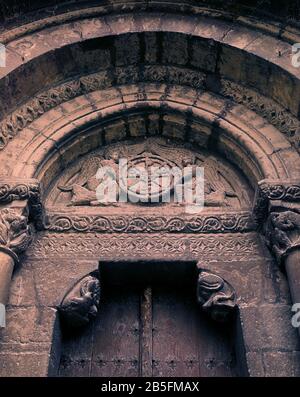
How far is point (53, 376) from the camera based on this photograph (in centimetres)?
458

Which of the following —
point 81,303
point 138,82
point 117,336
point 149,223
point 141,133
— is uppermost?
point 138,82

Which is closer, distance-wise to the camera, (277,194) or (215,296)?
(215,296)

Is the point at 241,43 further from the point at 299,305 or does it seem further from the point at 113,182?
the point at 299,305

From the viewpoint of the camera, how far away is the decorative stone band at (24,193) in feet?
16.9

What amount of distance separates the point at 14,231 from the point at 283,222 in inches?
103

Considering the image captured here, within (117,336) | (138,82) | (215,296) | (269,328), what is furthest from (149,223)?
(138,82)

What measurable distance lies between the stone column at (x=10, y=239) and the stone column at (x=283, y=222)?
7.86 ft

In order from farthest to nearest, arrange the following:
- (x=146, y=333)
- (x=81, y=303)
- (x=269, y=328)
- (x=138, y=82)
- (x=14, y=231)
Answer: (x=138, y=82) → (x=146, y=333) → (x=14, y=231) → (x=81, y=303) → (x=269, y=328)

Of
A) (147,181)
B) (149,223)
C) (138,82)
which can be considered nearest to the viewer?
(149,223)

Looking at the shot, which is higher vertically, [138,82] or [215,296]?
[138,82]

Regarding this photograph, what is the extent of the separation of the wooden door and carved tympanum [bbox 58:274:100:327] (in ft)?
0.85

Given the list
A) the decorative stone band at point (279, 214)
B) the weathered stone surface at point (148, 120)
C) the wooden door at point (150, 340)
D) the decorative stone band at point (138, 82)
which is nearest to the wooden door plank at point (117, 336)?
the wooden door at point (150, 340)

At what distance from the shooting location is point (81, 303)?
4848 mm

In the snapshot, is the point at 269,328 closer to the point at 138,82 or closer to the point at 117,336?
the point at 117,336
